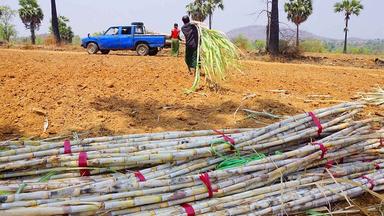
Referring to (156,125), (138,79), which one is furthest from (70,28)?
(156,125)

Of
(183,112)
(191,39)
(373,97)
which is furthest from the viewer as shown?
(191,39)

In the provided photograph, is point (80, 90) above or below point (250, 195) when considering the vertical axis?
above

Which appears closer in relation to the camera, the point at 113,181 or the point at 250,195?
the point at 113,181

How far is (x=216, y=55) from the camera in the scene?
5.75m

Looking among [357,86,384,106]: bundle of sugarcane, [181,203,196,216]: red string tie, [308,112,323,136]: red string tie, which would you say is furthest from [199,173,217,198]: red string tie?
[357,86,384,106]: bundle of sugarcane

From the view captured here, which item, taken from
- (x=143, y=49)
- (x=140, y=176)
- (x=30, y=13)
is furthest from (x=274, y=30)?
(x=30, y=13)

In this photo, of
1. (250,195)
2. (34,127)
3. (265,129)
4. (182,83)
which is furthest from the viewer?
(182,83)

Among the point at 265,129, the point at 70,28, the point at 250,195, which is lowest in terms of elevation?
the point at 250,195

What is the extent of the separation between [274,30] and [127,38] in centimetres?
573

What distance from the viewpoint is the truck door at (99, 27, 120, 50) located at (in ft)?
46.2

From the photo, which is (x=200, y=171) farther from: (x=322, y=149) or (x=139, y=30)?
(x=139, y=30)

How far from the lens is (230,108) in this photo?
5.45 metres

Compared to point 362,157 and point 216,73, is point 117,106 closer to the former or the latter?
point 216,73

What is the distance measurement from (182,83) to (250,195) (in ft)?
14.0
